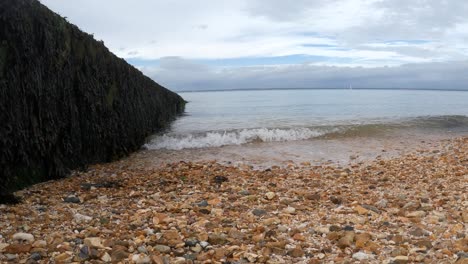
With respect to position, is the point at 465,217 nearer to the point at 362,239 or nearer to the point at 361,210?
the point at 361,210

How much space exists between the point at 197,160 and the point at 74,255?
6621 mm

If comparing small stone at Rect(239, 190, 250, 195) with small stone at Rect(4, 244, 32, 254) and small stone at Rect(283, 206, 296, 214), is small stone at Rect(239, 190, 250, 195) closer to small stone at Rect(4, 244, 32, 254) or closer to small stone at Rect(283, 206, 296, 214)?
small stone at Rect(283, 206, 296, 214)

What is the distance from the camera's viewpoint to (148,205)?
5586 mm

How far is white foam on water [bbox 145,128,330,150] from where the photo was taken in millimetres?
12586

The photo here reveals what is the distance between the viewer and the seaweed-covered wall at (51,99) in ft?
19.0

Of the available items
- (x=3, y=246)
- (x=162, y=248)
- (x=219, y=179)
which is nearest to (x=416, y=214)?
(x=162, y=248)

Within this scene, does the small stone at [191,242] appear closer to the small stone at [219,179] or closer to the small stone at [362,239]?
the small stone at [362,239]

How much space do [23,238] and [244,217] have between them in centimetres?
254

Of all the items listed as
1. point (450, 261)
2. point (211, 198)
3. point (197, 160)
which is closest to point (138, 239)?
point (211, 198)

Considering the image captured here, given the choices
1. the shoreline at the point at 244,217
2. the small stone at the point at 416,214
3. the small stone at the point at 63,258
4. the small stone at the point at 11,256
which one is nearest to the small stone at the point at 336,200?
the shoreline at the point at 244,217

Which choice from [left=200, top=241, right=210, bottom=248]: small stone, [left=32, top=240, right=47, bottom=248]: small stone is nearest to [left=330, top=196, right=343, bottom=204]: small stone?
[left=200, top=241, right=210, bottom=248]: small stone

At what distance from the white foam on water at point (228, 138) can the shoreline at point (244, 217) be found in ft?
14.6

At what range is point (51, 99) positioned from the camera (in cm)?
698

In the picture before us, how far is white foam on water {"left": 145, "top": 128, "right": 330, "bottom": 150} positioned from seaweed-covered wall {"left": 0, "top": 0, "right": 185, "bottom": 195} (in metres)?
2.28
